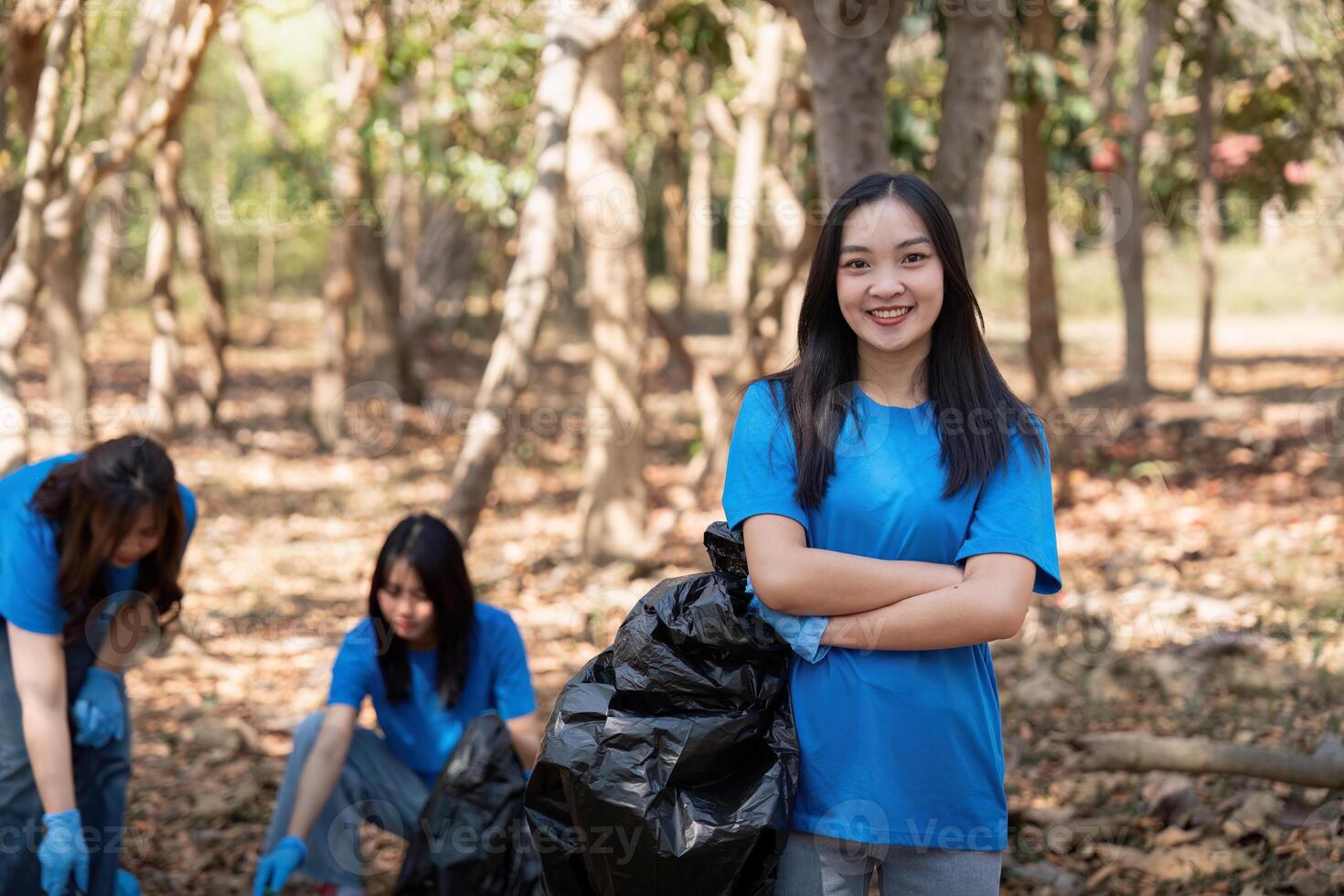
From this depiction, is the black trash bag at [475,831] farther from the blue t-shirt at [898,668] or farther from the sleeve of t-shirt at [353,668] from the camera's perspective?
the blue t-shirt at [898,668]

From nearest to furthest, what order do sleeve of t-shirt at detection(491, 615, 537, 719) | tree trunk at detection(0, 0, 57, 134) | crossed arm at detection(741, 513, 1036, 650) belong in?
crossed arm at detection(741, 513, 1036, 650) → sleeve of t-shirt at detection(491, 615, 537, 719) → tree trunk at detection(0, 0, 57, 134)

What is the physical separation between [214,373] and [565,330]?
12680 mm

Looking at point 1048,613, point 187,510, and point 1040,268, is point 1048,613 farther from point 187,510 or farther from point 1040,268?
point 187,510

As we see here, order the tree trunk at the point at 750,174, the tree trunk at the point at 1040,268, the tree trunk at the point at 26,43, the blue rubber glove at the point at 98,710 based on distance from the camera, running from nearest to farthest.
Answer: the blue rubber glove at the point at 98,710
the tree trunk at the point at 26,43
the tree trunk at the point at 1040,268
the tree trunk at the point at 750,174

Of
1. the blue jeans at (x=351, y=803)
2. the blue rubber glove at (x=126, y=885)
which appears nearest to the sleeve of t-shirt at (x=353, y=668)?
the blue jeans at (x=351, y=803)

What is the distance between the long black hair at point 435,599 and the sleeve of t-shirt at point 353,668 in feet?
0.11

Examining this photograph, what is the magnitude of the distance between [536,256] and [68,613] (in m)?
2.84

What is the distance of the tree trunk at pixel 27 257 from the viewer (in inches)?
166

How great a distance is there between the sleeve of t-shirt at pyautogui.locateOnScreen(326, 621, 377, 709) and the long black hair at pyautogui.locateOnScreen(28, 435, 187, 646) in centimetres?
65

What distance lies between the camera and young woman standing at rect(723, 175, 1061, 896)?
6.86 feet

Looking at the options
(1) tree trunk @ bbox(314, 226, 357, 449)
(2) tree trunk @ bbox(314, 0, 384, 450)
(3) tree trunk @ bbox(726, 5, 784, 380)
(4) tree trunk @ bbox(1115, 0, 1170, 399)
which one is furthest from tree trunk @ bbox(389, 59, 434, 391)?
(4) tree trunk @ bbox(1115, 0, 1170, 399)

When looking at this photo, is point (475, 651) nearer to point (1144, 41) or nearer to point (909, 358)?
point (909, 358)

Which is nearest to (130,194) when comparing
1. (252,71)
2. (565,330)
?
(252,71)

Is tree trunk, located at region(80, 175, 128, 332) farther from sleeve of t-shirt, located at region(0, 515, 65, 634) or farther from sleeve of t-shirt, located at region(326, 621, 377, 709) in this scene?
sleeve of t-shirt, located at region(0, 515, 65, 634)
